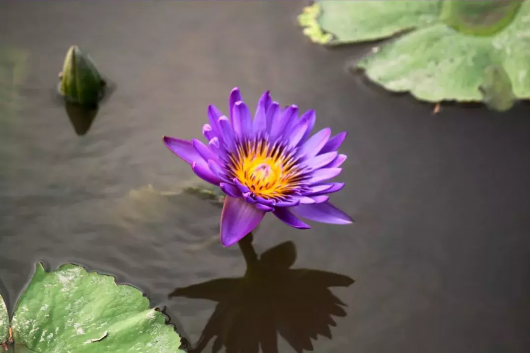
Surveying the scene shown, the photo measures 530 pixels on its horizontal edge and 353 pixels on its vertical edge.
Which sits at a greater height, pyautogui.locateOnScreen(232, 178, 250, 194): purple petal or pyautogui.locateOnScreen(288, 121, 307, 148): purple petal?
pyautogui.locateOnScreen(288, 121, 307, 148): purple petal

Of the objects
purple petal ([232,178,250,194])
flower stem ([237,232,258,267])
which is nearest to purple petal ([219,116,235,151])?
purple petal ([232,178,250,194])

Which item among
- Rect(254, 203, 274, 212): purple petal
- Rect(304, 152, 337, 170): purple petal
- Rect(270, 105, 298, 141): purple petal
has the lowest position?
Rect(254, 203, 274, 212): purple petal

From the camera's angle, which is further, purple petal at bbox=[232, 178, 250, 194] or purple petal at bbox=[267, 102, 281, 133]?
purple petal at bbox=[267, 102, 281, 133]

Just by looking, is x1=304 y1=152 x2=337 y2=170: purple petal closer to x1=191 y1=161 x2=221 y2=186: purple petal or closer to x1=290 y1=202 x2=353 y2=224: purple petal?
x1=290 y1=202 x2=353 y2=224: purple petal

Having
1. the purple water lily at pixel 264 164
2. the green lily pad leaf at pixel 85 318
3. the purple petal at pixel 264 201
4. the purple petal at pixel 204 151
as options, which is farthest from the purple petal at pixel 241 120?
the green lily pad leaf at pixel 85 318

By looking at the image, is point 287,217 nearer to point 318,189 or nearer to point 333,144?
point 318,189

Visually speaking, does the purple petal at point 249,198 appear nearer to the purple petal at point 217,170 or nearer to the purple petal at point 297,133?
the purple petal at point 217,170

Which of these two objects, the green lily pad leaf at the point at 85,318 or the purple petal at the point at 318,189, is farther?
the purple petal at the point at 318,189
